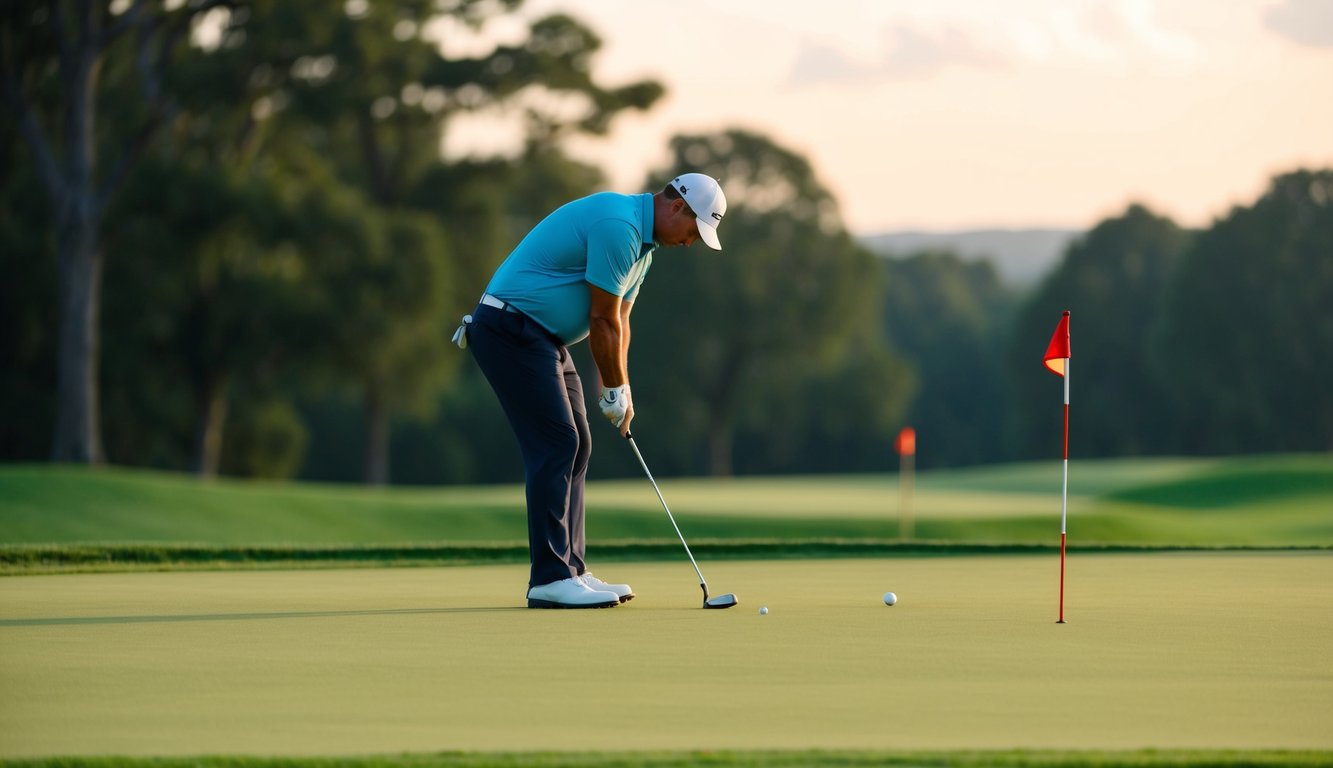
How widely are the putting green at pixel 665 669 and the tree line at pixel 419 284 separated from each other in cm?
1977

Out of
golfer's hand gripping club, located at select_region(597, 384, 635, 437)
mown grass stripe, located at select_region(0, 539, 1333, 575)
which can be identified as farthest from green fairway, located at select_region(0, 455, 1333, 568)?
golfer's hand gripping club, located at select_region(597, 384, 635, 437)

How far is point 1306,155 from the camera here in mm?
53719

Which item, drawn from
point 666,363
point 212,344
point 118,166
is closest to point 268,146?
point 212,344

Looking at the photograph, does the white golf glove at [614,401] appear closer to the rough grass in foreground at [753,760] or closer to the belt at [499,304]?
the belt at [499,304]

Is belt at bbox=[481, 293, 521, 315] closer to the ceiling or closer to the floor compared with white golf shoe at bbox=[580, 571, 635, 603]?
closer to the ceiling

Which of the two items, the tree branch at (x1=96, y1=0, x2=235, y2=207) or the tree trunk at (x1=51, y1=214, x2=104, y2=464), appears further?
the tree branch at (x1=96, y1=0, x2=235, y2=207)

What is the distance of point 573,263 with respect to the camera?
7.12 metres

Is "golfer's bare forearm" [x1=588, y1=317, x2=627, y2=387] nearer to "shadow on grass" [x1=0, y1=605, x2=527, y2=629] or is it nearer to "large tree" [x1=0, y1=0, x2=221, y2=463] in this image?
"shadow on grass" [x1=0, y1=605, x2=527, y2=629]

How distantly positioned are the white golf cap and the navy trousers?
2.56 feet

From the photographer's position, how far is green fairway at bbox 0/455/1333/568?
18531mm

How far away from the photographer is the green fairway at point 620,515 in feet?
60.8

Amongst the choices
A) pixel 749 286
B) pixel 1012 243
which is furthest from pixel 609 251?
pixel 1012 243

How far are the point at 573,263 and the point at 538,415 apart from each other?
2.10ft

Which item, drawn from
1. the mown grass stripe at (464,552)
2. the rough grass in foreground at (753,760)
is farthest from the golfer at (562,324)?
the rough grass in foreground at (753,760)
